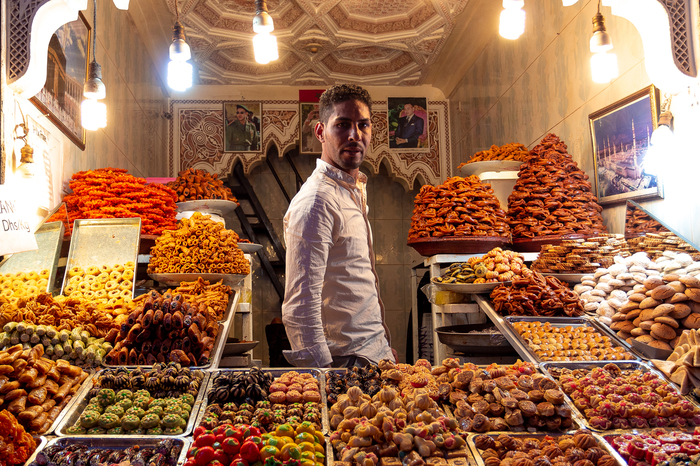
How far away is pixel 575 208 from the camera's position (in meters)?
3.88

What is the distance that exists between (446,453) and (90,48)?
14.2 ft

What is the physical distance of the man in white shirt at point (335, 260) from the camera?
6.61 feet

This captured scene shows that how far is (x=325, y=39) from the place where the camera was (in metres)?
6.69

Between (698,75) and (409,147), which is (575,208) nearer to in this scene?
(698,75)

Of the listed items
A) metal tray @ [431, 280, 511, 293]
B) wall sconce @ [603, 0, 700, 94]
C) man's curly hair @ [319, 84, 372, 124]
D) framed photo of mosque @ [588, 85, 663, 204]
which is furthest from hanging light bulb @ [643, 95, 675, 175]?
man's curly hair @ [319, 84, 372, 124]

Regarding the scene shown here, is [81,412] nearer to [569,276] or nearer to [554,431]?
[554,431]

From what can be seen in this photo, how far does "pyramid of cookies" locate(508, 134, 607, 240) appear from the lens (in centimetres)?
383

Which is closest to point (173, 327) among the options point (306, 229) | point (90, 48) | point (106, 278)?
point (306, 229)

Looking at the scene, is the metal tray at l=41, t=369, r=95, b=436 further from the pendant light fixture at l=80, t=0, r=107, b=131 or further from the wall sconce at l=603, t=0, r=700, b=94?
the wall sconce at l=603, t=0, r=700, b=94

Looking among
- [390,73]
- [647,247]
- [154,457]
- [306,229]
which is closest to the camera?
[154,457]

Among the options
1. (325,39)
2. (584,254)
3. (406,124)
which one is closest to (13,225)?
(584,254)

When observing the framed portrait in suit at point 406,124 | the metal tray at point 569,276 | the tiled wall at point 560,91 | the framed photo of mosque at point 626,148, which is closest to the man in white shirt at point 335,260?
the metal tray at point 569,276

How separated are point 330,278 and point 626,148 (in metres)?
2.76

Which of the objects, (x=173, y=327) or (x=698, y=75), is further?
(x=698, y=75)
